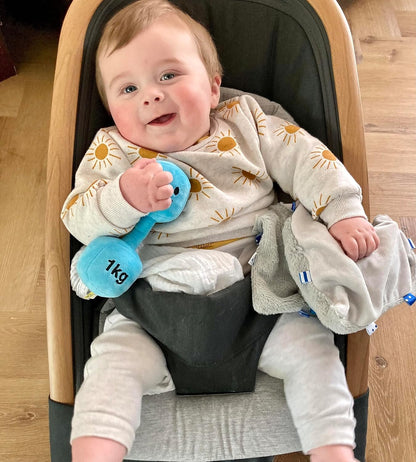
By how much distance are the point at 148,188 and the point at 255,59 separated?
0.45 meters

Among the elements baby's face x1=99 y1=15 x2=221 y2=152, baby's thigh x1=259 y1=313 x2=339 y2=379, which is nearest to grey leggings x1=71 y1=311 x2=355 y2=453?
baby's thigh x1=259 y1=313 x2=339 y2=379

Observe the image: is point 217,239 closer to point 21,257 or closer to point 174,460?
point 174,460

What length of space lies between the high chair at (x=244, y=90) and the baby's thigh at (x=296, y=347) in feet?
0.14

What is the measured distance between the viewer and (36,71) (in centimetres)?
163

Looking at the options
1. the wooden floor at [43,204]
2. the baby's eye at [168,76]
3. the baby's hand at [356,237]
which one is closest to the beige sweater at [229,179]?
the baby's hand at [356,237]

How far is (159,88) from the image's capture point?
0.85m

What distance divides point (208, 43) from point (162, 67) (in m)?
0.14

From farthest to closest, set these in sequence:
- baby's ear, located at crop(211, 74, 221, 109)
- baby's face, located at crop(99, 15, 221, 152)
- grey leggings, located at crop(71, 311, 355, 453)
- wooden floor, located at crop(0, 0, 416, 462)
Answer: wooden floor, located at crop(0, 0, 416, 462), baby's ear, located at crop(211, 74, 221, 109), baby's face, located at crop(99, 15, 221, 152), grey leggings, located at crop(71, 311, 355, 453)

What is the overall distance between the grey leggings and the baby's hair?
45 cm

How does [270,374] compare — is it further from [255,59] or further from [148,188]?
[255,59]

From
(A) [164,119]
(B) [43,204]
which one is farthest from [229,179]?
(B) [43,204]

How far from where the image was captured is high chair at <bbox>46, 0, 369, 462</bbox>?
2.66 feet

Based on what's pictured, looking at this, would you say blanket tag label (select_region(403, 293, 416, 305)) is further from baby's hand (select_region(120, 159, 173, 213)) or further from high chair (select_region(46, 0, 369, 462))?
baby's hand (select_region(120, 159, 173, 213))

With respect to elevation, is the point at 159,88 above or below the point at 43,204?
above
